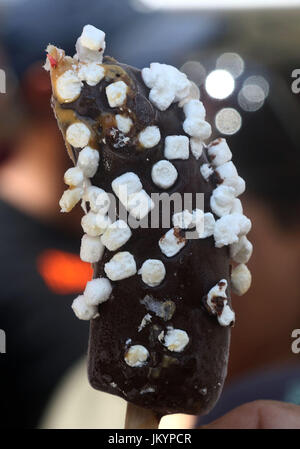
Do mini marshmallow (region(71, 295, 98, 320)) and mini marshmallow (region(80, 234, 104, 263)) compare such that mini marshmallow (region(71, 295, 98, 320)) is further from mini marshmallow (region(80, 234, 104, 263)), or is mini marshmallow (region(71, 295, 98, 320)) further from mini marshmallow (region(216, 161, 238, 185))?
mini marshmallow (region(216, 161, 238, 185))

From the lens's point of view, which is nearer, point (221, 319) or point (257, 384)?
point (221, 319)

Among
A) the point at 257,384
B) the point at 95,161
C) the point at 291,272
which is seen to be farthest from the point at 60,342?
the point at 95,161

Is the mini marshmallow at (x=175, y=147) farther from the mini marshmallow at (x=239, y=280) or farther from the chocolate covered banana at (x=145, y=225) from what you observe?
the mini marshmallow at (x=239, y=280)

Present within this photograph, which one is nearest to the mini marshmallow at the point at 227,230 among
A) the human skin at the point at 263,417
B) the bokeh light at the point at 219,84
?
the human skin at the point at 263,417

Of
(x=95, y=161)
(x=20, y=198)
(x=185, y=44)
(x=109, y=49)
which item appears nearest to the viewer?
(x=95, y=161)

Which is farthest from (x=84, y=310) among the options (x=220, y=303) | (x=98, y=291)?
(x=220, y=303)

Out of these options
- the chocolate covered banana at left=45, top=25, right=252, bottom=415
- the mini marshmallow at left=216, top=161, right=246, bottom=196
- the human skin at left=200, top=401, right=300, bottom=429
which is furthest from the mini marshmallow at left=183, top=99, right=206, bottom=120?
the human skin at left=200, top=401, right=300, bottom=429

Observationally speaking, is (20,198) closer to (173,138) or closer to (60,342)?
(60,342)
